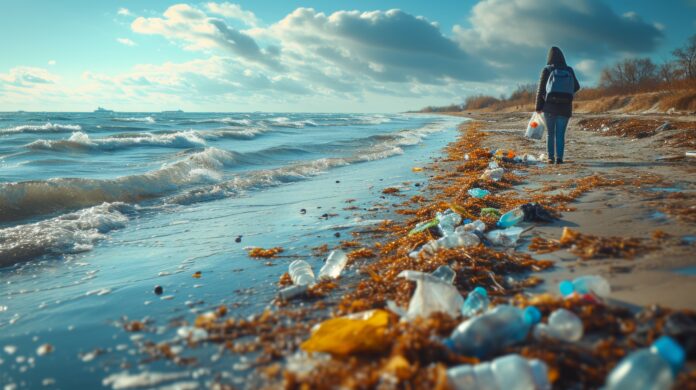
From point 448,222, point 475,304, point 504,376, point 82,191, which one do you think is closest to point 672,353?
point 504,376

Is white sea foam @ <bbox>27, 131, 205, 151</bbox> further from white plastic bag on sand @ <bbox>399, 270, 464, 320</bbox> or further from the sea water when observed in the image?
white plastic bag on sand @ <bbox>399, 270, 464, 320</bbox>

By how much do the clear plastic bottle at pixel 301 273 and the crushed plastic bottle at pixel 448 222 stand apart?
1367 mm

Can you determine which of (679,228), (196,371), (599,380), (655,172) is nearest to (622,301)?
(599,380)

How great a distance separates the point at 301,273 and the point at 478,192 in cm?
320

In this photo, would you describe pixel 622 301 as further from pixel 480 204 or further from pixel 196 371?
pixel 480 204

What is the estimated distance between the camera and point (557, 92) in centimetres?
711

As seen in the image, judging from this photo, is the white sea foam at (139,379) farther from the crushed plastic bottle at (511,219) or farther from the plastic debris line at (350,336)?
the crushed plastic bottle at (511,219)

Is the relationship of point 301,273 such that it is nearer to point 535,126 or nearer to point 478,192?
point 478,192

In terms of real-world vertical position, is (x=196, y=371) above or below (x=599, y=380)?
below

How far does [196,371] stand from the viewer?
180 cm

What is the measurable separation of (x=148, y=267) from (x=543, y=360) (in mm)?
3386

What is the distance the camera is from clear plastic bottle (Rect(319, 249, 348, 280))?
3.05 meters

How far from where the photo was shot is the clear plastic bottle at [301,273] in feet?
9.50

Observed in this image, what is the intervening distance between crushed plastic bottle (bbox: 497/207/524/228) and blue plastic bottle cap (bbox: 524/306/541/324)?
6.55 ft
